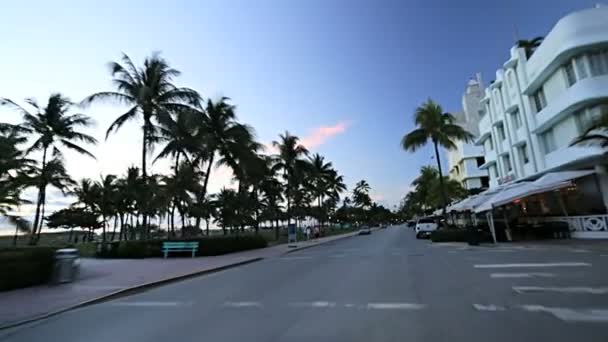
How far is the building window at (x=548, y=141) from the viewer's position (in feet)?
77.9

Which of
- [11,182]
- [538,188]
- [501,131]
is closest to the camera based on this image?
[11,182]

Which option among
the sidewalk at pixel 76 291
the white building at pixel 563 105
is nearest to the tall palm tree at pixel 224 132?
the sidewalk at pixel 76 291

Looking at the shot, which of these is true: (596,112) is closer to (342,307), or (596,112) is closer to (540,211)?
(540,211)

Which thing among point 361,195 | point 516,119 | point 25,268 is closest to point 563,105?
point 516,119

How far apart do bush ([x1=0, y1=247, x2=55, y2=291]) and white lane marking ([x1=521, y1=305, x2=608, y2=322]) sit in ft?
43.2

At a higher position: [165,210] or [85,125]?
[85,125]

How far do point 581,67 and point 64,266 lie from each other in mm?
28051

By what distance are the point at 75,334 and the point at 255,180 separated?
23847 millimetres

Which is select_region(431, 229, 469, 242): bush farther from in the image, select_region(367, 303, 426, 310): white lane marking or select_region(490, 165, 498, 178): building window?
select_region(490, 165, 498, 178): building window

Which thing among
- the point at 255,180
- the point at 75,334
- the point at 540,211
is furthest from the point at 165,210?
the point at 540,211

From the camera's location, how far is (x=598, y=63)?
19.4 meters

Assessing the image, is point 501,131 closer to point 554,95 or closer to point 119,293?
point 554,95

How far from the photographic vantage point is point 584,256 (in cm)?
1188

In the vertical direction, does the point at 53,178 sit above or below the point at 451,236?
above
